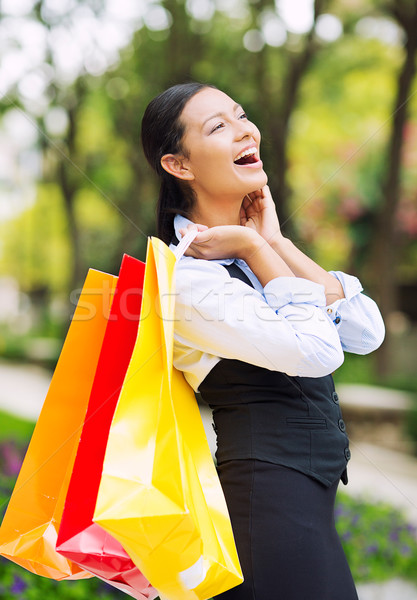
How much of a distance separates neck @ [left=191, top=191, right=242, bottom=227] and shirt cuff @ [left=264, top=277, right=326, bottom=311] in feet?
0.90

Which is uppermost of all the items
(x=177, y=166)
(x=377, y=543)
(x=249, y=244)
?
(x=177, y=166)

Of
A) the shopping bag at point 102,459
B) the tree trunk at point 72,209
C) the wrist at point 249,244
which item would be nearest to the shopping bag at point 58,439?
the shopping bag at point 102,459

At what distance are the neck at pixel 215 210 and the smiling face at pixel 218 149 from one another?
2 cm

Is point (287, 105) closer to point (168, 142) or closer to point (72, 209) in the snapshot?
point (72, 209)

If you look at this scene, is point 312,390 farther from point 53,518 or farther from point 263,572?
point 53,518

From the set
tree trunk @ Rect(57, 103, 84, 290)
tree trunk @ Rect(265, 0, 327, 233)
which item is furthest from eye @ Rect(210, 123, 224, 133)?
tree trunk @ Rect(57, 103, 84, 290)

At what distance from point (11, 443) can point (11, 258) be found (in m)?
31.1

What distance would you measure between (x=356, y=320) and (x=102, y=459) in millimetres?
684

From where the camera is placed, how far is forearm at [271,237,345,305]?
5.57 feet

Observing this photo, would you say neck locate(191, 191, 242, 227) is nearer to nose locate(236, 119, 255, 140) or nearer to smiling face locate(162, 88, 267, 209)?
smiling face locate(162, 88, 267, 209)

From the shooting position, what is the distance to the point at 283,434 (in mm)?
1540

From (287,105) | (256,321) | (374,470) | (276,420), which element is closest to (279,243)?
(256,321)

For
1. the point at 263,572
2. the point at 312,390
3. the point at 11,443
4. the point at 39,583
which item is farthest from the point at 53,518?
the point at 11,443

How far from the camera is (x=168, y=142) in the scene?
5.61ft
